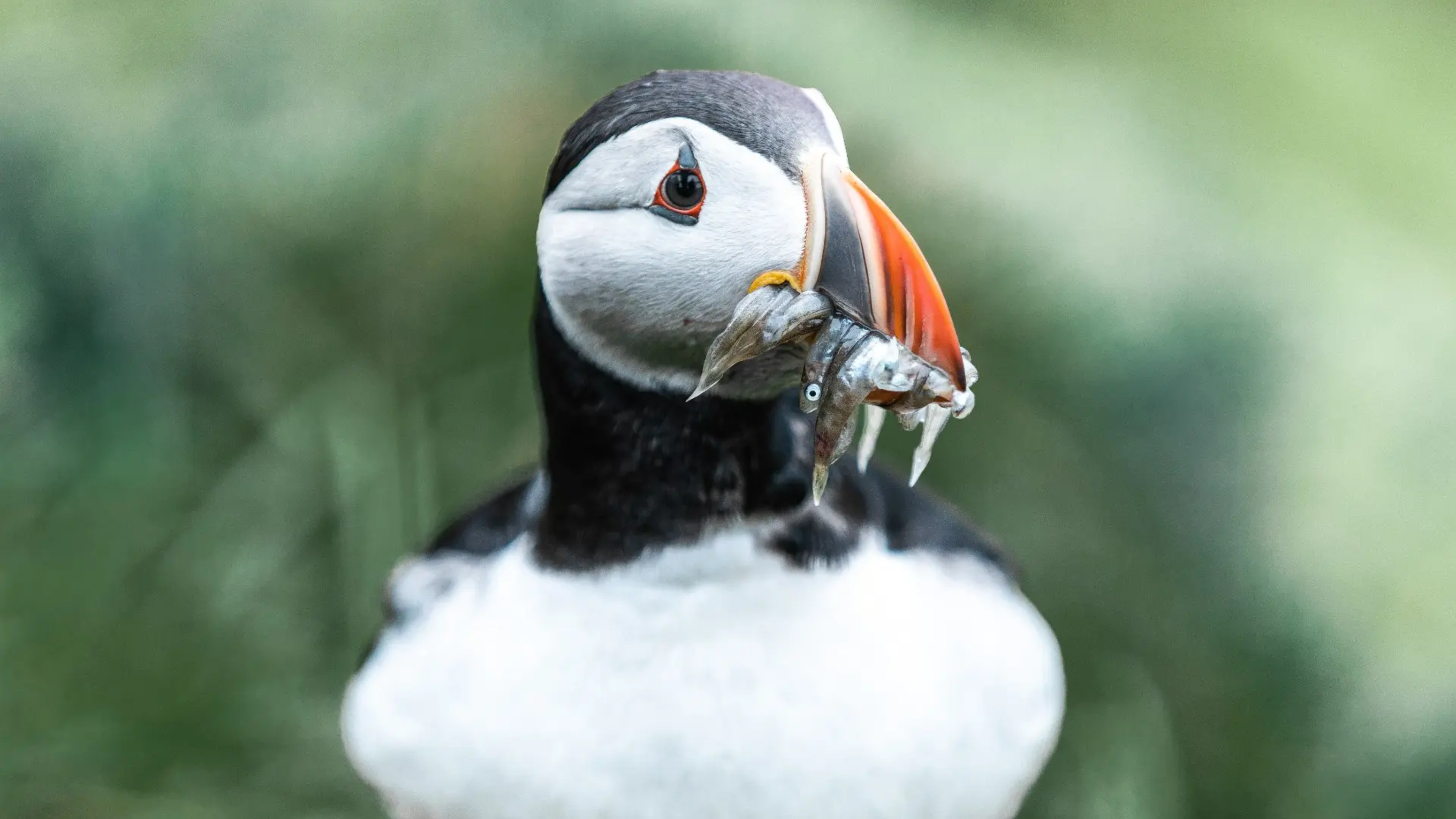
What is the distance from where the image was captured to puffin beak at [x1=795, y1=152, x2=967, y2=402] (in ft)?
4.16

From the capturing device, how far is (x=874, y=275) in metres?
1.27

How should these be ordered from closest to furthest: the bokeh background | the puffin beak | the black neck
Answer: the puffin beak < the black neck < the bokeh background

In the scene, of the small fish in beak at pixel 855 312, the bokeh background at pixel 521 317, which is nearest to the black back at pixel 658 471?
the small fish in beak at pixel 855 312

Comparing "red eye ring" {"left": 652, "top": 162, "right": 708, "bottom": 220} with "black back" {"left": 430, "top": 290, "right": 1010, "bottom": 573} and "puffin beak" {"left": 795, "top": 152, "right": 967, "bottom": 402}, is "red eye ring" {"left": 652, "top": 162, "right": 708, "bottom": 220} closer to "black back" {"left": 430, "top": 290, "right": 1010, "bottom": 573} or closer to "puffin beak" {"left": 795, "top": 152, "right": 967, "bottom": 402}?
"puffin beak" {"left": 795, "top": 152, "right": 967, "bottom": 402}

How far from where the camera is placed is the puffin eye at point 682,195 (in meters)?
1.30

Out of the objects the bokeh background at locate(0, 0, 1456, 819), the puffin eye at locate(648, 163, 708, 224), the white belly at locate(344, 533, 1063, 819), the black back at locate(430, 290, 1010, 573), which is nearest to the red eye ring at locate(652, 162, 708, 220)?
the puffin eye at locate(648, 163, 708, 224)

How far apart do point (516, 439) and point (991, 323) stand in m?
1.03

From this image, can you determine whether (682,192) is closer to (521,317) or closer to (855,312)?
(855,312)

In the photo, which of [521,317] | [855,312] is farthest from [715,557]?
[521,317]

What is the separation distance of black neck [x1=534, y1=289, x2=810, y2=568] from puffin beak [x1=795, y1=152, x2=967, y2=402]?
220mm

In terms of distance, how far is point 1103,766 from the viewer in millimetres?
2646

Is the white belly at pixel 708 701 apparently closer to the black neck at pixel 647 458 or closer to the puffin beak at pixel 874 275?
the black neck at pixel 647 458

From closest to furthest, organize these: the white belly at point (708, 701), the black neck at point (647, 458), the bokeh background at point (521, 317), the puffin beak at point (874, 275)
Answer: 1. the puffin beak at point (874, 275)
2. the black neck at point (647, 458)
3. the white belly at point (708, 701)
4. the bokeh background at point (521, 317)

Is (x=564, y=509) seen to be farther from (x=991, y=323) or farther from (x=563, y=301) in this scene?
(x=991, y=323)
